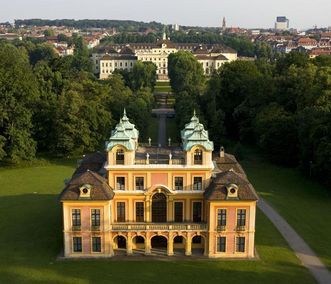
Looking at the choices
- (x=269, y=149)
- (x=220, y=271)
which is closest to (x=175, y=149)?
Answer: (x=220, y=271)

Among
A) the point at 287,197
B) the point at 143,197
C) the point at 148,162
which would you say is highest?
the point at 148,162

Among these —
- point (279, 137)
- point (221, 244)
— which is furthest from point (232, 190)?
point (279, 137)

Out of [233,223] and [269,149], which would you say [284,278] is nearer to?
[233,223]

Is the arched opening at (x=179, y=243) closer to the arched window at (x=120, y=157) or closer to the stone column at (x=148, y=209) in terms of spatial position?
the stone column at (x=148, y=209)

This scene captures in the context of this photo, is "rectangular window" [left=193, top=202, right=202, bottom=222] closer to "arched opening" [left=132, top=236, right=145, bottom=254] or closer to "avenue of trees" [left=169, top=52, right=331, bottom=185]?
"arched opening" [left=132, top=236, right=145, bottom=254]

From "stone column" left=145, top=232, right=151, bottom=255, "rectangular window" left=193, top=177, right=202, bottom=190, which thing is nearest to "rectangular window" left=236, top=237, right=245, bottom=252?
"rectangular window" left=193, top=177, right=202, bottom=190

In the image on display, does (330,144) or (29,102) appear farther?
(29,102)

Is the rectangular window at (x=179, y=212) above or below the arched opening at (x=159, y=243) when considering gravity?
above

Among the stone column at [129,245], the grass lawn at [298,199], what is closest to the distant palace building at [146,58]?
the grass lawn at [298,199]
